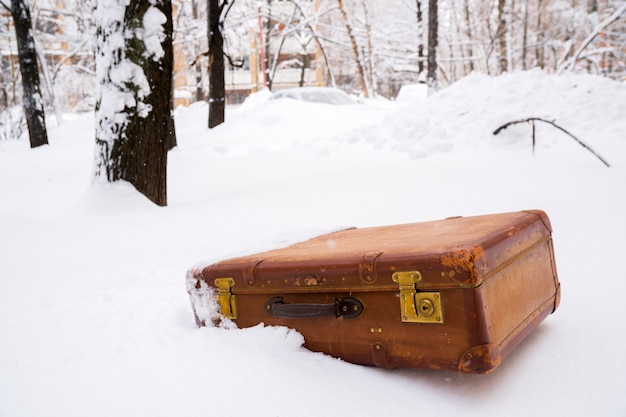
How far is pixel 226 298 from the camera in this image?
6.21ft

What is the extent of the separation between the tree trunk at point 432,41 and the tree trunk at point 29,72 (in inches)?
336

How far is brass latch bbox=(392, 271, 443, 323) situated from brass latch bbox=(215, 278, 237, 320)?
671 mm

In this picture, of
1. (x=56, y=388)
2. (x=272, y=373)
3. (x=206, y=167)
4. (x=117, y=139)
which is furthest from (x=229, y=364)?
(x=206, y=167)

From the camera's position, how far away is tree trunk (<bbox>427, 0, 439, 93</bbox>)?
11484mm

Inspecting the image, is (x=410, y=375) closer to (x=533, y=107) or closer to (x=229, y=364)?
(x=229, y=364)

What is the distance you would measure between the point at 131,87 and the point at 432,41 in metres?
9.21

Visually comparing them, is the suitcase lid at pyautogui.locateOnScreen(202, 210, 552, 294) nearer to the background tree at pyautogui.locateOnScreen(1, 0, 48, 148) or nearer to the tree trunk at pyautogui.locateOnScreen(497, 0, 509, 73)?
the background tree at pyautogui.locateOnScreen(1, 0, 48, 148)

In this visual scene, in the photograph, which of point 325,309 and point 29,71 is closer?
point 325,309

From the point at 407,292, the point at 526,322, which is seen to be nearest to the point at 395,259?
the point at 407,292

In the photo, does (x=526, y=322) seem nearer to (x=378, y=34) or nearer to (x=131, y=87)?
(x=131, y=87)

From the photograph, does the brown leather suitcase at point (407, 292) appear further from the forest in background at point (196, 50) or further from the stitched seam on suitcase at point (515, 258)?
the forest in background at point (196, 50)

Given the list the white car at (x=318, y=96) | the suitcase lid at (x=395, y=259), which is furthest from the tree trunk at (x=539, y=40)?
the suitcase lid at (x=395, y=259)

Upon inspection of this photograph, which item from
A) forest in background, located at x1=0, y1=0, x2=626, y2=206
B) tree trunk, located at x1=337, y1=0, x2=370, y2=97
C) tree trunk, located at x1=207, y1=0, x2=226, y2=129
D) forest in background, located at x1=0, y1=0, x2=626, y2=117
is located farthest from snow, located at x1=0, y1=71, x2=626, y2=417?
tree trunk, located at x1=337, y1=0, x2=370, y2=97

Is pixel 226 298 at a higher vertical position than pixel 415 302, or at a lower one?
lower
